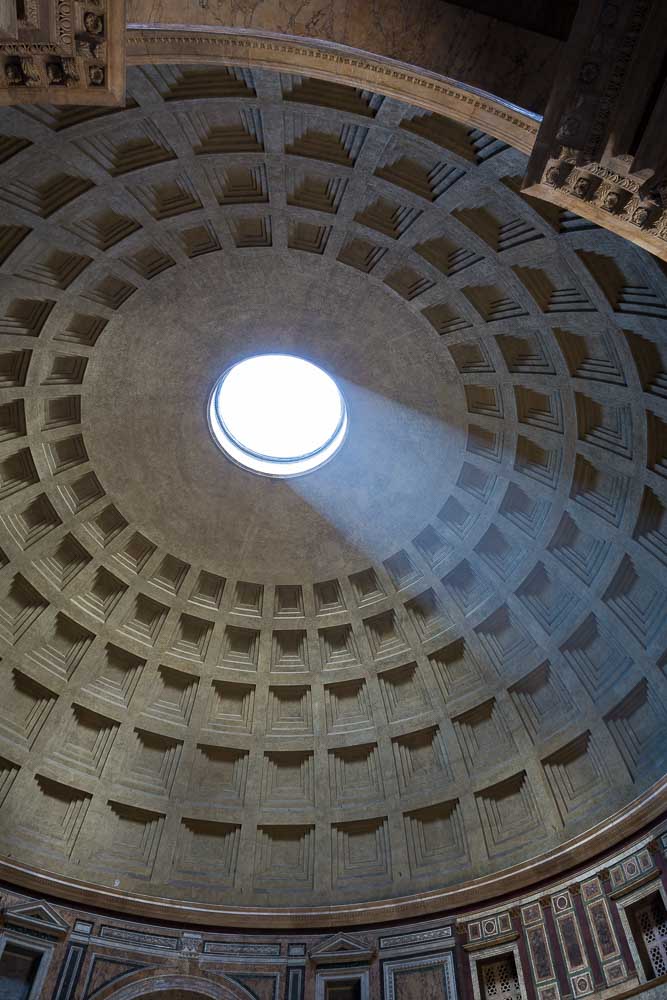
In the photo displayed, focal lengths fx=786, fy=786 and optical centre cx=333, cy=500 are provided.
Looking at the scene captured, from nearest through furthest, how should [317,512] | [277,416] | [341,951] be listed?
1. [341,951]
2. [317,512]
3. [277,416]

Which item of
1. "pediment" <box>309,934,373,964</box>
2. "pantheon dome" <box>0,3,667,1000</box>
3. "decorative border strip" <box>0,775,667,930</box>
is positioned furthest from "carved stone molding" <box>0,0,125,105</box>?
"pediment" <box>309,934,373,964</box>

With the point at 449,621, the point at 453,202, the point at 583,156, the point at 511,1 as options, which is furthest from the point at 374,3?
the point at 449,621

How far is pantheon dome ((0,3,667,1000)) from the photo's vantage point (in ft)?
57.8

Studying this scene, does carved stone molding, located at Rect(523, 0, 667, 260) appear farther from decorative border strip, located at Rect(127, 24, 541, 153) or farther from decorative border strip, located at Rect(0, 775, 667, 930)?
decorative border strip, located at Rect(0, 775, 667, 930)

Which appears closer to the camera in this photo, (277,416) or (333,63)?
(333,63)

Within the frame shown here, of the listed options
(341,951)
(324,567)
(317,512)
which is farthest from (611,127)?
(341,951)

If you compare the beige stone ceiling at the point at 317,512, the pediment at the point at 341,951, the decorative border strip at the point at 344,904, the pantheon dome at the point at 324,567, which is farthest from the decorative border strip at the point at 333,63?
the pediment at the point at 341,951

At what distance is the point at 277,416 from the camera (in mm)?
29797

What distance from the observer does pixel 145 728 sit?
25656 millimetres

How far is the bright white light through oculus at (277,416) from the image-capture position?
26891mm

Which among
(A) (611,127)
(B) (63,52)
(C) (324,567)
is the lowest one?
(A) (611,127)

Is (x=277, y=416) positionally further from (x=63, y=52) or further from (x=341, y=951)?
(x=63, y=52)

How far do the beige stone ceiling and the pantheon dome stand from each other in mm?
95

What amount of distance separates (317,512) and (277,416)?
491 centimetres
